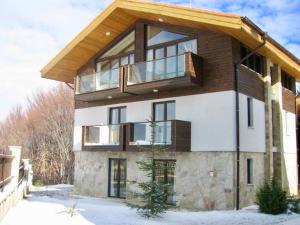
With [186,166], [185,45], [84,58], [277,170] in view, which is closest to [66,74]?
[84,58]

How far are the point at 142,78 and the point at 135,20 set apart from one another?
3.63 meters

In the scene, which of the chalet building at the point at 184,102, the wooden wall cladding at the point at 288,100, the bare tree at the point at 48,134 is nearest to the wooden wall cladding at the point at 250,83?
the chalet building at the point at 184,102

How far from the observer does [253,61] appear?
59.1 feet

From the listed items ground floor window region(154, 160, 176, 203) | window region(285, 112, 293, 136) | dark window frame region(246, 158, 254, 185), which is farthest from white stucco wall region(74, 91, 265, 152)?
window region(285, 112, 293, 136)

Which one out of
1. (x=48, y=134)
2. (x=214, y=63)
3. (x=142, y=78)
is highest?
(x=214, y=63)

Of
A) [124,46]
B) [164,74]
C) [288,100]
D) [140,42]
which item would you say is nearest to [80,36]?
[124,46]

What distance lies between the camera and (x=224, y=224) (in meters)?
A: 12.2

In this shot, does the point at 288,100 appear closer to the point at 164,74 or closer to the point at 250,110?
the point at 250,110

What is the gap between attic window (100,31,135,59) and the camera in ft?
65.4

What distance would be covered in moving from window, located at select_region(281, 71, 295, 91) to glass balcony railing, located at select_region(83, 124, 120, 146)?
9.44m

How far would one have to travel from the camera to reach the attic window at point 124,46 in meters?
19.9

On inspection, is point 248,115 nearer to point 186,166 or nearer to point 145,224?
point 186,166

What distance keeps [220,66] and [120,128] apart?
5.52 meters

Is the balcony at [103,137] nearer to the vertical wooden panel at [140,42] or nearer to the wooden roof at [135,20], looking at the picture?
the vertical wooden panel at [140,42]
